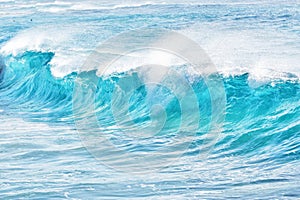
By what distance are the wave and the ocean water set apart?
0.03 meters

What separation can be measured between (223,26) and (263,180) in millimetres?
14413

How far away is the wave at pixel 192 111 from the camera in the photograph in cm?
1085

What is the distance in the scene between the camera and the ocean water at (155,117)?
904 cm

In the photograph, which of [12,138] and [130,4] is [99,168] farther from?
[130,4]

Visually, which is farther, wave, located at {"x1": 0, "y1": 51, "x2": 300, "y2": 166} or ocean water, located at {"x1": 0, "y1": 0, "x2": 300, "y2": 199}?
wave, located at {"x1": 0, "y1": 51, "x2": 300, "y2": 166}

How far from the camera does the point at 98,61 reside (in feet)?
57.4

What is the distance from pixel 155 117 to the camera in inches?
530

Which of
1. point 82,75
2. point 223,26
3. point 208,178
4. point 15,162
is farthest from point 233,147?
point 223,26

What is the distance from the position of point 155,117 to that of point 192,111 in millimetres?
839

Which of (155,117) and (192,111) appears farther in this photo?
(155,117)

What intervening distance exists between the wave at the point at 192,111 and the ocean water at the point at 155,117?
0.08 feet

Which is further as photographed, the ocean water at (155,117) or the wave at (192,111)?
the wave at (192,111)

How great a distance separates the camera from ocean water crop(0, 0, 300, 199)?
9.04m

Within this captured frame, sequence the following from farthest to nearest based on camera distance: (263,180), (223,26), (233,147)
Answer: (223,26), (233,147), (263,180)
